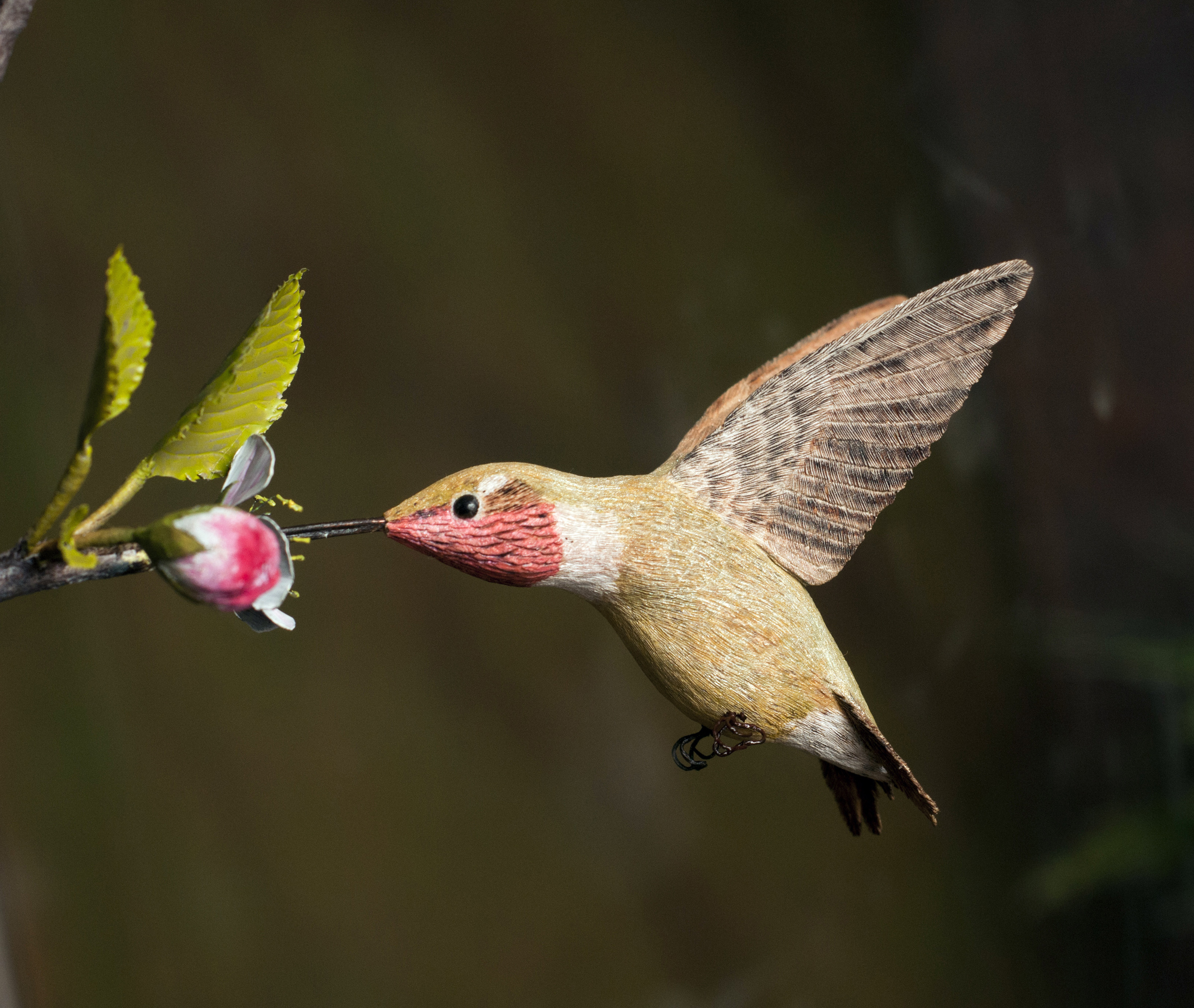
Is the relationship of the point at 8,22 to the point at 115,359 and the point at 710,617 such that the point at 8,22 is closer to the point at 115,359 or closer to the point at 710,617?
the point at 115,359

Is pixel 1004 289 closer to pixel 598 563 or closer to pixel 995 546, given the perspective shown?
pixel 598 563

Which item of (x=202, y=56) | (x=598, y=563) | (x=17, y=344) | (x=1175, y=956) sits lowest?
(x=1175, y=956)

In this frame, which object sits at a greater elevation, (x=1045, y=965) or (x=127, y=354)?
(x=127, y=354)

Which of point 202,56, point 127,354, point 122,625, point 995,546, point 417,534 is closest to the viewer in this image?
point 127,354

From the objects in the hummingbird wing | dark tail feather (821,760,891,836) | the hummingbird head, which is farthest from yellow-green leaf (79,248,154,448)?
dark tail feather (821,760,891,836)

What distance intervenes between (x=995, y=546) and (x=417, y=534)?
2.86 feet

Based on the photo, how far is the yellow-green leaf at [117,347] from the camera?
0.91 ft

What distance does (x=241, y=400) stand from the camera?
0.34 m

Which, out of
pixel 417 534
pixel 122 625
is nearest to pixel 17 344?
pixel 122 625

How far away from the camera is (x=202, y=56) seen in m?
0.81

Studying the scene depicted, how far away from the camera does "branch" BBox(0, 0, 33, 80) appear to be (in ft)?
1.21

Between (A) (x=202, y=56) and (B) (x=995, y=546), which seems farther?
(B) (x=995, y=546)

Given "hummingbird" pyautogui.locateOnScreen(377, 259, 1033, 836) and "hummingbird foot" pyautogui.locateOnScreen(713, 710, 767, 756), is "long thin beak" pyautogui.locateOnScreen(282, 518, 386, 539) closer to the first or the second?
"hummingbird" pyautogui.locateOnScreen(377, 259, 1033, 836)

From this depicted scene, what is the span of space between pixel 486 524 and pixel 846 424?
0.53ft
